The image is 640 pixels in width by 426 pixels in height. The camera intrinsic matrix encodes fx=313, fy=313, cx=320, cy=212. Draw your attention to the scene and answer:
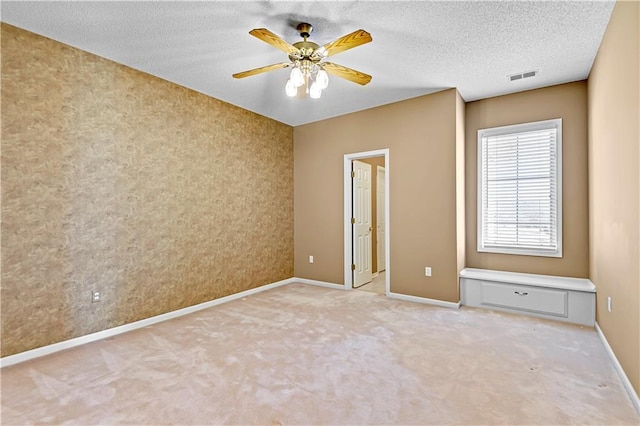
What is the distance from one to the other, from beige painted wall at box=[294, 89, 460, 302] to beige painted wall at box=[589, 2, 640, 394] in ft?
4.51

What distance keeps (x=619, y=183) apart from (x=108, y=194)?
4401 millimetres

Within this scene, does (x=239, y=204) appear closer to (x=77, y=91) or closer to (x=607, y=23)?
(x=77, y=91)

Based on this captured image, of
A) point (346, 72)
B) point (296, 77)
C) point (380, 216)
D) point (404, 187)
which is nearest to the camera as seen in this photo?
point (296, 77)

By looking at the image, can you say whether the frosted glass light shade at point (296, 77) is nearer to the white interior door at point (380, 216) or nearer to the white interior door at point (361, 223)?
the white interior door at point (361, 223)

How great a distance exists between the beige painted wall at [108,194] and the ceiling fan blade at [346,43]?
2.09m

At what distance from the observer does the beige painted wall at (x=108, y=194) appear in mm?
2566

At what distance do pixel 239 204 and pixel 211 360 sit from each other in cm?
238

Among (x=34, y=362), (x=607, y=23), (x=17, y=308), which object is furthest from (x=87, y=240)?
(x=607, y=23)

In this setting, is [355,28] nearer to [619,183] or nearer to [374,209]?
[619,183]

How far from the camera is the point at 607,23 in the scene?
8.28 ft

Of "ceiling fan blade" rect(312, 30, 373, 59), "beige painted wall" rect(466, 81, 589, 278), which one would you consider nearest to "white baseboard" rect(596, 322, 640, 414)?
"beige painted wall" rect(466, 81, 589, 278)

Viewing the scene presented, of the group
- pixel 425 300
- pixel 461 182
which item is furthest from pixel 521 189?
pixel 425 300

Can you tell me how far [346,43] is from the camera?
234 centimetres

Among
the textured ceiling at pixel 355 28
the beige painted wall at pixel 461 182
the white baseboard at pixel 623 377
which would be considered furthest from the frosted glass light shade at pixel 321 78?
the white baseboard at pixel 623 377
